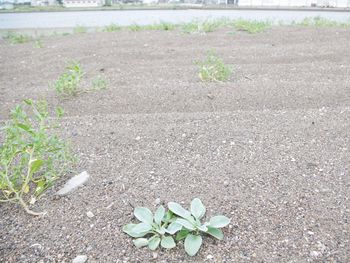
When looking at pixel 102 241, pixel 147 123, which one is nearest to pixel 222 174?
pixel 102 241

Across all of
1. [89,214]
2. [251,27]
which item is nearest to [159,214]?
[89,214]

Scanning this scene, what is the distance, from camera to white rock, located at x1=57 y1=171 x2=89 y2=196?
132 cm

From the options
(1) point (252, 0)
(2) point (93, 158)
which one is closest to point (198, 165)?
(2) point (93, 158)

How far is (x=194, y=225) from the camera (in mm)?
1064

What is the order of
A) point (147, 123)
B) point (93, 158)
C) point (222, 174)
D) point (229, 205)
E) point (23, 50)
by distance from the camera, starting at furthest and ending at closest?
point (23, 50) < point (147, 123) < point (93, 158) < point (222, 174) < point (229, 205)

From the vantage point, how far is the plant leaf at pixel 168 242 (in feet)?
3.40

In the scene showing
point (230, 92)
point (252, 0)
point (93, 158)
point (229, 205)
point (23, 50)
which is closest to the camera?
point (229, 205)

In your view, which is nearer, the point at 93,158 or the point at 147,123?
the point at 93,158

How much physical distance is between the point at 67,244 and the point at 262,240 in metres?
0.65

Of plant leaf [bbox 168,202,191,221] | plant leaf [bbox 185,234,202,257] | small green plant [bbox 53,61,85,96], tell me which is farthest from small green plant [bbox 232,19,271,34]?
plant leaf [bbox 185,234,202,257]

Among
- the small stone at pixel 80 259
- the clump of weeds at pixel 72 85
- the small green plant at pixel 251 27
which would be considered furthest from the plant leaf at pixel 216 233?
the small green plant at pixel 251 27

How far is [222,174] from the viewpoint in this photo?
4.67ft

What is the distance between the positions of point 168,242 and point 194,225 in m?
0.10

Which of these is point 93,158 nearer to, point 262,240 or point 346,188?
point 262,240
